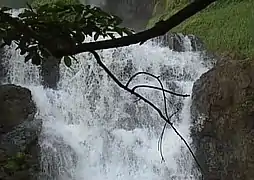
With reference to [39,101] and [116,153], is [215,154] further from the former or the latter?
[39,101]

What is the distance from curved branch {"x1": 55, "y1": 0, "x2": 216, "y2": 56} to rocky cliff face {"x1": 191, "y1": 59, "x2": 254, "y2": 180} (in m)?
7.20

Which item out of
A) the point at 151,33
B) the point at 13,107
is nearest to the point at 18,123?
the point at 13,107

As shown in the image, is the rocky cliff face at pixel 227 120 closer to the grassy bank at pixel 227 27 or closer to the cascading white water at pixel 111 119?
the cascading white water at pixel 111 119

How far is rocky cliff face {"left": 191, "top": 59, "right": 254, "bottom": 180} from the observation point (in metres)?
8.38

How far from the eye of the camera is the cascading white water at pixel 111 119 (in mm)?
9078

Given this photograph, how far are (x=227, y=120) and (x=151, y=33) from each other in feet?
24.4

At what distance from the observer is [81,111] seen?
388 inches

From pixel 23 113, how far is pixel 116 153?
2015mm

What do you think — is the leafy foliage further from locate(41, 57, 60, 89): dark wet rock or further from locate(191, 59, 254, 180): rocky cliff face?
locate(41, 57, 60, 89): dark wet rock

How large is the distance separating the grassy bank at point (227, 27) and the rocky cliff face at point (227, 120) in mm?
2526

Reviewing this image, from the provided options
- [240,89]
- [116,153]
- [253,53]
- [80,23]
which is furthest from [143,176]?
[80,23]

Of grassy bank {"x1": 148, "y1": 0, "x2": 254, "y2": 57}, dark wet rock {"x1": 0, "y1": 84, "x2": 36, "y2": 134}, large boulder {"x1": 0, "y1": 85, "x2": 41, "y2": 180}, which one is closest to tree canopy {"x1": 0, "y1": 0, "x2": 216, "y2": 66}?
large boulder {"x1": 0, "y1": 85, "x2": 41, "y2": 180}

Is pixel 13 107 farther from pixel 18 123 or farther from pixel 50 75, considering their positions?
pixel 50 75

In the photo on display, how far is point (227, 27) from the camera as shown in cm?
1244
